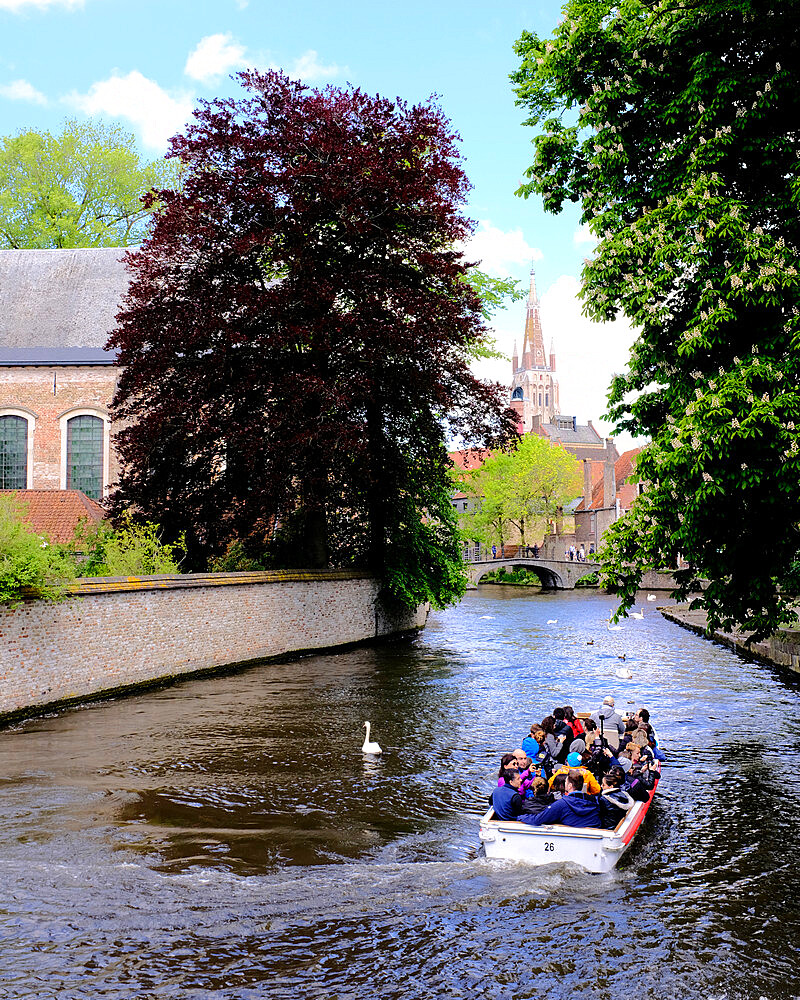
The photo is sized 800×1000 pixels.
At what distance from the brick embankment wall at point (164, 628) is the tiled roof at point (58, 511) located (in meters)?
5.47

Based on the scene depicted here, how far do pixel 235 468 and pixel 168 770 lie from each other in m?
11.4

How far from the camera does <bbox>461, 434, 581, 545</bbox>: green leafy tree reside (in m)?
69.5

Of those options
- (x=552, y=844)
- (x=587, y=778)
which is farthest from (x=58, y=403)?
(x=552, y=844)

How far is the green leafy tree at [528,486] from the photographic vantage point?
228 feet

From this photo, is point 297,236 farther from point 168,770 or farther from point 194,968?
point 194,968

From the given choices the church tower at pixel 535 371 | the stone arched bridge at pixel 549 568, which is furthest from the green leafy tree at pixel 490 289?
the church tower at pixel 535 371

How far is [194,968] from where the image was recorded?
688 cm

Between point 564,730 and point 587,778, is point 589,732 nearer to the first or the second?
point 564,730

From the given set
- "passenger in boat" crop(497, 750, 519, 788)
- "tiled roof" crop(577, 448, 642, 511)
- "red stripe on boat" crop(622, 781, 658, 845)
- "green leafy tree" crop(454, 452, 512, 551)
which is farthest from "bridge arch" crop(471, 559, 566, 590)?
"passenger in boat" crop(497, 750, 519, 788)

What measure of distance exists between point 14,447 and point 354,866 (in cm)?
2776

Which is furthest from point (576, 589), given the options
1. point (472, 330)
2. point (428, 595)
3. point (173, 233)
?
point (173, 233)

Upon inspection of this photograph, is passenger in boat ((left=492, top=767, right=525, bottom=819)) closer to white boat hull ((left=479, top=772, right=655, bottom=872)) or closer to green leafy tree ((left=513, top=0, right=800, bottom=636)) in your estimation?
white boat hull ((left=479, top=772, right=655, bottom=872))

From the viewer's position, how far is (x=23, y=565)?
47.8 feet


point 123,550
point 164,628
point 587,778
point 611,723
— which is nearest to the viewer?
point 587,778
